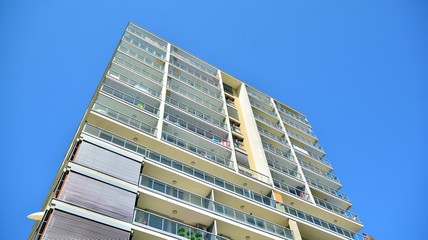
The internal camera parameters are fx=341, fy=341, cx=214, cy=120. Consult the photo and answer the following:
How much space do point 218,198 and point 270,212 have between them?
13.2 feet

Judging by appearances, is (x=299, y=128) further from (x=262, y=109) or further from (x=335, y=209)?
(x=335, y=209)

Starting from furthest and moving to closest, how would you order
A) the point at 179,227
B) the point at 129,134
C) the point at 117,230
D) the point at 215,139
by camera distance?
the point at 215,139, the point at 129,134, the point at 179,227, the point at 117,230

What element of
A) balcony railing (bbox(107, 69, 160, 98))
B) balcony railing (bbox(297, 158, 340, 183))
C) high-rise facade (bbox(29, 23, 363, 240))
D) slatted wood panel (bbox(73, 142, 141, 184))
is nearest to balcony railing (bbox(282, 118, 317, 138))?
high-rise facade (bbox(29, 23, 363, 240))

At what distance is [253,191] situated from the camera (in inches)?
1044

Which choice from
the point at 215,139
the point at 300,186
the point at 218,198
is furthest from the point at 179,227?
the point at 300,186

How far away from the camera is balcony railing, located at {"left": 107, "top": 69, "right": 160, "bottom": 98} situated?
2934 centimetres

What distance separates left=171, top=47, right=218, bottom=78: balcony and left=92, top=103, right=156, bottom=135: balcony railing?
18.1 meters

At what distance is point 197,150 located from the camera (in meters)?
27.8

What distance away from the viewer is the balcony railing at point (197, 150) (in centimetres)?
2605

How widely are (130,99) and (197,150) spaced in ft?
22.4

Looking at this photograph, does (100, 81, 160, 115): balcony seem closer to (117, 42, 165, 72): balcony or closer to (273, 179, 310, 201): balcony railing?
(117, 42, 165, 72): balcony

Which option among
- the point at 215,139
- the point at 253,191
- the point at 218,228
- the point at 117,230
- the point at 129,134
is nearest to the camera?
the point at 117,230

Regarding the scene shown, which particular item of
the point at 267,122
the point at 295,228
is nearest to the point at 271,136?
the point at 267,122

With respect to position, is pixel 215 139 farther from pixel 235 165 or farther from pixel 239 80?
pixel 239 80
